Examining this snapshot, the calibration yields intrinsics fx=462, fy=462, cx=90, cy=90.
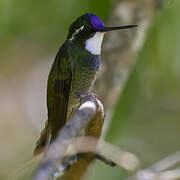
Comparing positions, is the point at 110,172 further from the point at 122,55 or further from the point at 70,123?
the point at 70,123

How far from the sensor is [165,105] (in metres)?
6.45

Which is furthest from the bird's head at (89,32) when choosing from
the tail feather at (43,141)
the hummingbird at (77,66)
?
the tail feather at (43,141)

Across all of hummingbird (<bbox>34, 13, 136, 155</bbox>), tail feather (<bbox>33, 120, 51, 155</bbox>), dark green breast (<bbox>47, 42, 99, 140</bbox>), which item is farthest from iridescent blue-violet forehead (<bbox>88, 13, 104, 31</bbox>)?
tail feather (<bbox>33, 120, 51, 155</bbox>)

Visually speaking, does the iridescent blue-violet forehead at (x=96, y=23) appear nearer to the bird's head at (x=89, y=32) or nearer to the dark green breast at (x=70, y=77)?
the bird's head at (x=89, y=32)

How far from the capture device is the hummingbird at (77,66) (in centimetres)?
377

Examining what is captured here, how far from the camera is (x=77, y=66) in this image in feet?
12.9

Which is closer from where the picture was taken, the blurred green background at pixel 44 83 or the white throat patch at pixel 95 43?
the white throat patch at pixel 95 43

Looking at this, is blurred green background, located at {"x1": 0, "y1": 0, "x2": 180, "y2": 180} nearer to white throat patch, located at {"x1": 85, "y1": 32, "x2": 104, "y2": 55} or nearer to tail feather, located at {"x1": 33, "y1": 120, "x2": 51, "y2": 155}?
white throat patch, located at {"x1": 85, "y1": 32, "x2": 104, "y2": 55}

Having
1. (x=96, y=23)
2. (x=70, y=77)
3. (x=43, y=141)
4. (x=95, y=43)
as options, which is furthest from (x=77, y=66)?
(x=43, y=141)

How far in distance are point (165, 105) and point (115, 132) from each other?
1360 mm

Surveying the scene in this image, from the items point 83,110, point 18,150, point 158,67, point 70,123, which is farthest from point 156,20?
point 70,123

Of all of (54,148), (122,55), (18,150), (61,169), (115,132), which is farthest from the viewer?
(18,150)

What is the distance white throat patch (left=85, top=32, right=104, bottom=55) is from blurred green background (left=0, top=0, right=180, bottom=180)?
1.33m

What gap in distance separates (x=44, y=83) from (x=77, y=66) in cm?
282
